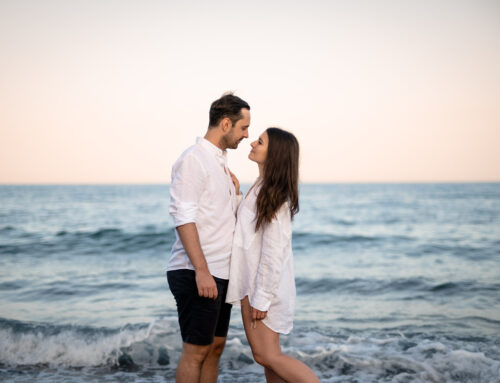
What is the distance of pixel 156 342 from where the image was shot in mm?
5414

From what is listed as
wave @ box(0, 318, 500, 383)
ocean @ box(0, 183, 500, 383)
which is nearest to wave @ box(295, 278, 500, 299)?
ocean @ box(0, 183, 500, 383)

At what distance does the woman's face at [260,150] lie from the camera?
2.75m

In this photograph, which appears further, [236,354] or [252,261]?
[236,354]

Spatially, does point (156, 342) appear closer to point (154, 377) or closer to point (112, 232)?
point (154, 377)

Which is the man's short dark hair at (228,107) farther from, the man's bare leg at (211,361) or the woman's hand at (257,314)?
the man's bare leg at (211,361)

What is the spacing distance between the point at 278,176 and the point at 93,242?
12.5 meters

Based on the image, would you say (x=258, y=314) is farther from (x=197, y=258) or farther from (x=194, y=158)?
(x=194, y=158)

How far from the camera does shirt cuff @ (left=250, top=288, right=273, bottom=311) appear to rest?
265cm

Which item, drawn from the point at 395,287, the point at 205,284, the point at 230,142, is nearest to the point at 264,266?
the point at 205,284

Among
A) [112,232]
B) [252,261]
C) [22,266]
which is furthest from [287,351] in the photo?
[112,232]

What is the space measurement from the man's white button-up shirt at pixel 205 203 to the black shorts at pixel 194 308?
66mm

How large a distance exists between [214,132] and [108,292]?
6088mm

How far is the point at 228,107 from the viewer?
9.10ft

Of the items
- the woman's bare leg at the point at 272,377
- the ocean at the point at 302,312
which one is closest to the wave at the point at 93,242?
the ocean at the point at 302,312
